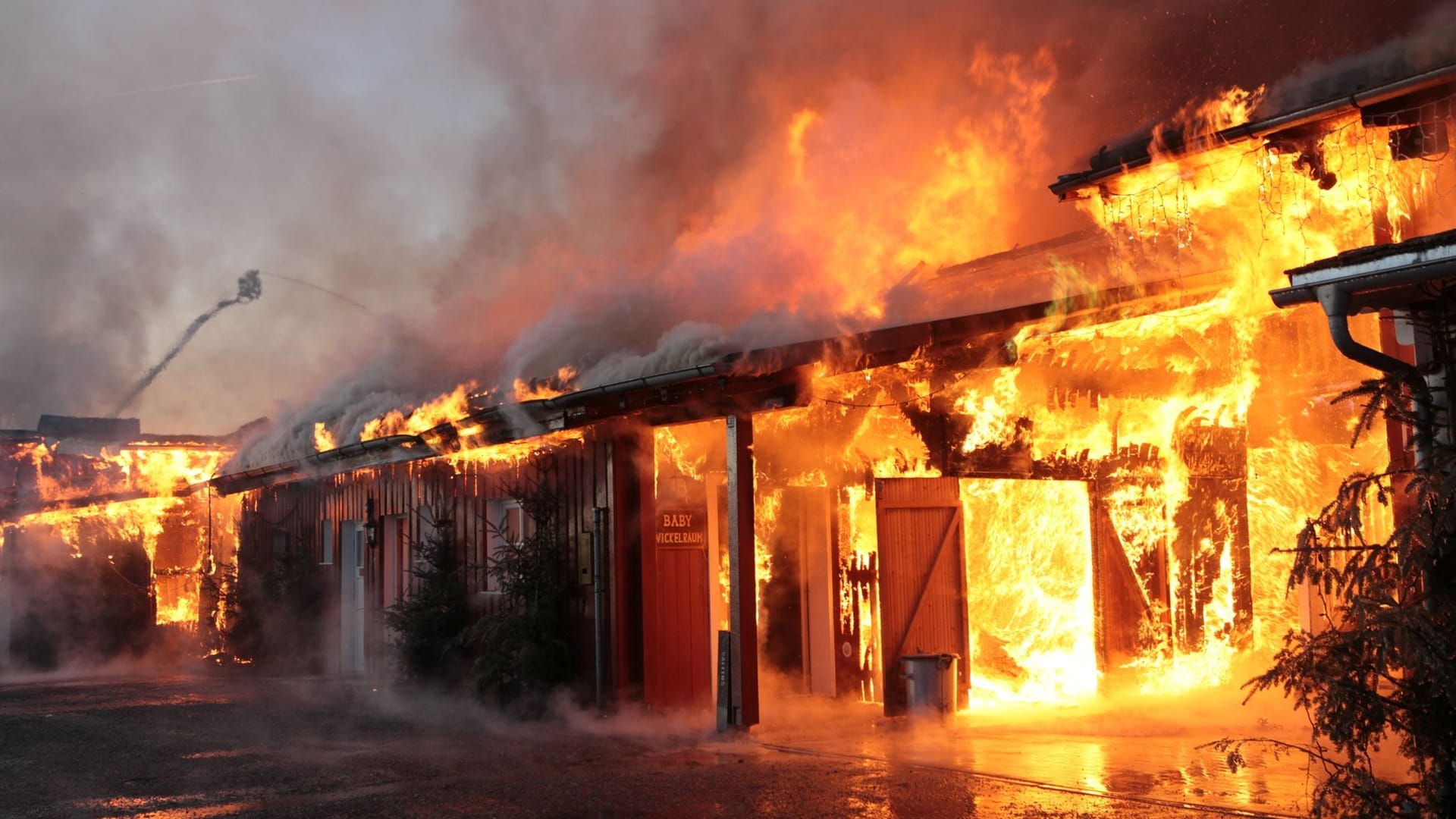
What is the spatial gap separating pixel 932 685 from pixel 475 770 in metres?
4.39

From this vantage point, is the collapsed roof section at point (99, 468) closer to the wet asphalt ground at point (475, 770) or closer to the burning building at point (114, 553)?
the burning building at point (114, 553)

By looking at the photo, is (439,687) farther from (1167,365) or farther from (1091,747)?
(1167,365)

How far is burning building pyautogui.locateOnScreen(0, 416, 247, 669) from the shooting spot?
23.5 meters

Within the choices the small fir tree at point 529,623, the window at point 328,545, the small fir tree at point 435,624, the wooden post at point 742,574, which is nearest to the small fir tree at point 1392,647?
the wooden post at point 742,574

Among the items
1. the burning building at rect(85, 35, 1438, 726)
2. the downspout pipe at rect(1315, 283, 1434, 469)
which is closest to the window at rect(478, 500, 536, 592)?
the burning building at rect(85, 35, 1438, 726)

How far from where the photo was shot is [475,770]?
30.9 feet

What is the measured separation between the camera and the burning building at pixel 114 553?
23.5 m

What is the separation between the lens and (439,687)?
1415cm

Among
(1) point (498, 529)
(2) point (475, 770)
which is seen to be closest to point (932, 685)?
(2) point (475, 770)

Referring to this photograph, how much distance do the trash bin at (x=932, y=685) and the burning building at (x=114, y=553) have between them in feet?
53.5

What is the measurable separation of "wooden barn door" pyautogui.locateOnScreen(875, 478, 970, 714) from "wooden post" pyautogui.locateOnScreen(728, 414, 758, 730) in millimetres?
1673

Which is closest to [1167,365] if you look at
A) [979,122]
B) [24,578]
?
[979,122]

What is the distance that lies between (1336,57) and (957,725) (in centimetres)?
661

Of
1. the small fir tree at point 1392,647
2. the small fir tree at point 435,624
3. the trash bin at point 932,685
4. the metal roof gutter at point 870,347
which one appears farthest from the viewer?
the small fir tree at point 435,624
